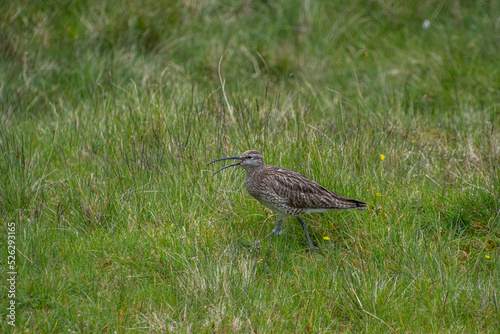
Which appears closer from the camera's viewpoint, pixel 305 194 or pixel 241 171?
pixel 305 194

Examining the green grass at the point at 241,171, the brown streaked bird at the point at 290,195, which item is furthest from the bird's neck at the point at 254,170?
the green grass at the point at 241,171

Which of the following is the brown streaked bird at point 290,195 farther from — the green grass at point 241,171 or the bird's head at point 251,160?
the green grass at point 241,171

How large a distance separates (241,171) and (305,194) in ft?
3.59

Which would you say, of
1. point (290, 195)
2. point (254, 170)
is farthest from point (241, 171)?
point (290, 195)

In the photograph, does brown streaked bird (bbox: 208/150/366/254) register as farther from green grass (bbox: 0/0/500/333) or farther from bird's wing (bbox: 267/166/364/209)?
green grass (bbox: 0/0/500/333)

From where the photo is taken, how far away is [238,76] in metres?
9.24

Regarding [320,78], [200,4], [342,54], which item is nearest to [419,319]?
[320,78]

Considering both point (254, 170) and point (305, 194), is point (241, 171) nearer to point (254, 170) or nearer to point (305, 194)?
point (254, 170)

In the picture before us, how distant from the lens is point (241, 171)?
6.25 m

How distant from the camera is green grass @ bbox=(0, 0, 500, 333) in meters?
4.48

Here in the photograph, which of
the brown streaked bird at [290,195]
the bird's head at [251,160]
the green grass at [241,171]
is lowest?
the green grass at [241,171]

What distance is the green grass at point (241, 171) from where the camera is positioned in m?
4.48

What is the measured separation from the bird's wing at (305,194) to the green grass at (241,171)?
10.2 inches

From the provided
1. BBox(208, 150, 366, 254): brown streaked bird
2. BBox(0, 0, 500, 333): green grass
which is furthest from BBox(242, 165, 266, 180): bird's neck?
BBox(0, 0, 500, 333): green grass
